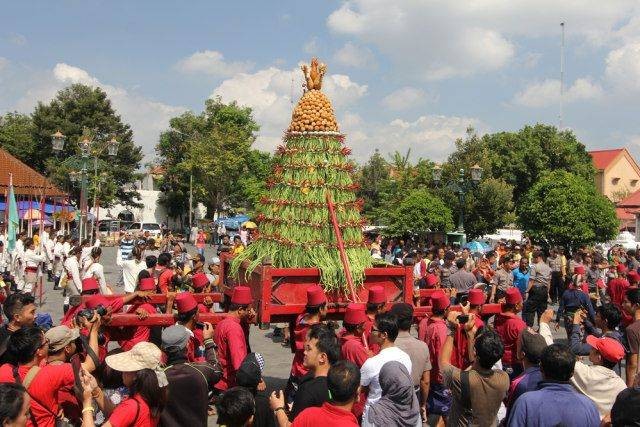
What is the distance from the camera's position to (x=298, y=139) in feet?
21.9

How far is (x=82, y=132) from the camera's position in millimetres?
46219

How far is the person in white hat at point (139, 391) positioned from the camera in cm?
357

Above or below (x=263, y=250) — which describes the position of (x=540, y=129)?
above

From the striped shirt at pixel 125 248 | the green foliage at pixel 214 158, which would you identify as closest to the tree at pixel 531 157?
the green foliage at pixel 214 158

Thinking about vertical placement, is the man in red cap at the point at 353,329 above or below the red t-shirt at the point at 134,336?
above

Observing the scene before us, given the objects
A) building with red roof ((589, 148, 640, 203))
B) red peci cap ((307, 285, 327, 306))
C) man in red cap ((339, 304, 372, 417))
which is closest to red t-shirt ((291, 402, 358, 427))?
man in red cap ((339, 304, 372, 417))

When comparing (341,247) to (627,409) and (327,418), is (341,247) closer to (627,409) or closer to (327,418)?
(327,418)

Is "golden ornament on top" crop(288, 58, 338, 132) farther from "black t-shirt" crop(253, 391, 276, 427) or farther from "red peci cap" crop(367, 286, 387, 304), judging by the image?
"black t-shirt" crop(253, 391, 276, 427)

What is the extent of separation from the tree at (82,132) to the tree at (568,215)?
3239 centimetres

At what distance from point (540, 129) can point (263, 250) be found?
3774 centimetres

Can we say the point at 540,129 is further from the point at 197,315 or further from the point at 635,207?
the point at 197,315

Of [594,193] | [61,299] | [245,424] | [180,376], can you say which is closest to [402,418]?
[245,424]

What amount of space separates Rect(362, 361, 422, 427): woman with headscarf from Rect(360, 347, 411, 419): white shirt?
0.56 ft

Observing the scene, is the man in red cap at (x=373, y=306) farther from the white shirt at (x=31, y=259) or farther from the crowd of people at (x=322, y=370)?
the white shirt at (x=31, y=259)
